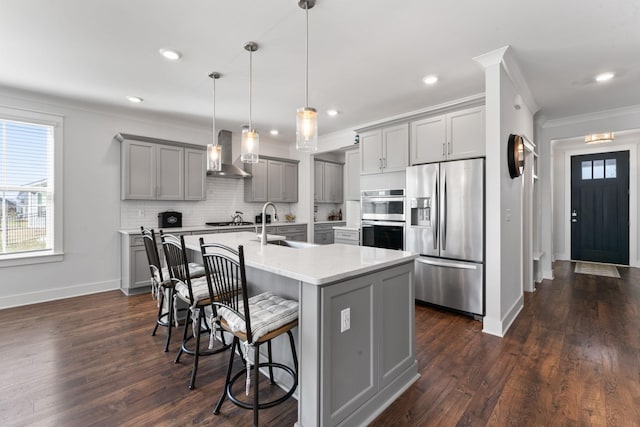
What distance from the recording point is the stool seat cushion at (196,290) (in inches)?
86.2

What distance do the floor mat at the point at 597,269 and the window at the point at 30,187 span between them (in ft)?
28.4

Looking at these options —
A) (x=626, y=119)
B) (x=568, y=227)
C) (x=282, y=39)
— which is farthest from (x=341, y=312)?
(x=568, y=227)

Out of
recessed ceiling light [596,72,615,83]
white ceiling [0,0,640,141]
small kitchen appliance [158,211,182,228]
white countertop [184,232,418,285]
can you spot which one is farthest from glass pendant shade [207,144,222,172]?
recessed ceiling light [596,72,615,83]

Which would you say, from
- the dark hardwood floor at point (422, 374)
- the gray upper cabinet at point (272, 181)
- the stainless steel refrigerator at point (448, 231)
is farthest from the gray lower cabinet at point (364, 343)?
the gray upper cabinet at point (272, 181)

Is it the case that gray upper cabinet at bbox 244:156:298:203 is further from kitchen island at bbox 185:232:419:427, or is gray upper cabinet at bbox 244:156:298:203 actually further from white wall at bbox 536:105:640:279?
white wall at bbox 536:105:640:279

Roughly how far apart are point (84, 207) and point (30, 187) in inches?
24.1

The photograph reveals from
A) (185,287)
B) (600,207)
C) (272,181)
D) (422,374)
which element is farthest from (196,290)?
(600,207)

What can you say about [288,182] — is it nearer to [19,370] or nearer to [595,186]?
[19,370]

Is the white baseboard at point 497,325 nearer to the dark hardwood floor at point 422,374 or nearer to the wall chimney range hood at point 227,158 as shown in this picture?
the dark hardwood floor at point 422,374

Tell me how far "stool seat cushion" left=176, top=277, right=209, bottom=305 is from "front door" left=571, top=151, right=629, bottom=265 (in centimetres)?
781

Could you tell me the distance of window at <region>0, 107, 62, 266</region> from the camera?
3783 mm

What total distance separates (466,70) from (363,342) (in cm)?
295

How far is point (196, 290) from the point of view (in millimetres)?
2248

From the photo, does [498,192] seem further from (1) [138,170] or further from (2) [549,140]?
(1) [138,170]
